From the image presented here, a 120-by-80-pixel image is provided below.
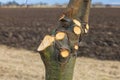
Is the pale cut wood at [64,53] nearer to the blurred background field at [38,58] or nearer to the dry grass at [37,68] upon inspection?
the blurred background field at [38,58]

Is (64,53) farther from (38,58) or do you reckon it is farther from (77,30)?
(38,58)

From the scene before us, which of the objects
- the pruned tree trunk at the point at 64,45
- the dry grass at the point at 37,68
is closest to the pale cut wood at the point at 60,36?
the pruned tree trunk at the point at 64,45

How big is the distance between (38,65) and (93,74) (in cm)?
213

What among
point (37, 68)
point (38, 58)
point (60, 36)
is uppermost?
point (60, 36)

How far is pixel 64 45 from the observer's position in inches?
138

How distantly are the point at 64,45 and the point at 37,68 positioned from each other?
8.14m

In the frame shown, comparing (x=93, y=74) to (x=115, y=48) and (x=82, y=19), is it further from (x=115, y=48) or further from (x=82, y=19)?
(x=82, y=19)

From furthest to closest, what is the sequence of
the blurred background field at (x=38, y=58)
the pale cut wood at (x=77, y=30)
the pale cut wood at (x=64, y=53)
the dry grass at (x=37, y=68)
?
the blurred background field at (x=38, y=58) → the dry grass at (x=37, y=68) → the pale cut wood at (x=77, y=30) → the pale cut wood at (x=64, y=53)

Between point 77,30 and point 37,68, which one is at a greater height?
point 77,30

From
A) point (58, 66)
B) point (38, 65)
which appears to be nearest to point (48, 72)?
point (58, 66)

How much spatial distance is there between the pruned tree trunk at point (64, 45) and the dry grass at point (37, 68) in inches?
237

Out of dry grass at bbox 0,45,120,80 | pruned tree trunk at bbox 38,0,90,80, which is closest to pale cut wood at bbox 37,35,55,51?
pruned tree trunk at bbox 38,0,90,80

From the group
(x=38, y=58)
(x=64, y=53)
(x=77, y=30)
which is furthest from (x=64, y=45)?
(x=38, y=58)

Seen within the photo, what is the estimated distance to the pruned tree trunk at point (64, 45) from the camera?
138 inches
